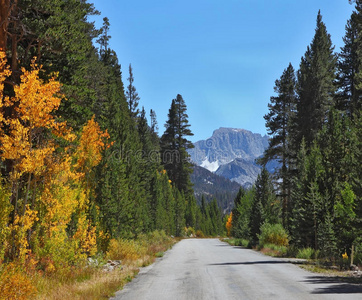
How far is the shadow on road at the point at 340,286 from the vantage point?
1019cm

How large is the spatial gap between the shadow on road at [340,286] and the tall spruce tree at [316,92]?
25.6 metres

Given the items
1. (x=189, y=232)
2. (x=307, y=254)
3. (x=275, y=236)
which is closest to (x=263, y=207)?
(x=275, y=236)

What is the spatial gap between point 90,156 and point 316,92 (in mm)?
27041

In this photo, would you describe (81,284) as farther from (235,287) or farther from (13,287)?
(235,287)

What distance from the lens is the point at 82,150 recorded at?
2152 cm

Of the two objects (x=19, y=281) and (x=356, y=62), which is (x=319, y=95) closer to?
(x=356, y=62)

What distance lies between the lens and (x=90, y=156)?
2145cm

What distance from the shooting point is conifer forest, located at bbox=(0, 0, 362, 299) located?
11.5 metres

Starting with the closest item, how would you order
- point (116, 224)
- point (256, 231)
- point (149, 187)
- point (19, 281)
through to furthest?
point (19, 281) → point (116, 224) → point (256, 231) → point (149, 187)

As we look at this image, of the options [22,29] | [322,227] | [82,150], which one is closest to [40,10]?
[22,29]

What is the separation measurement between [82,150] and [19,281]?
1436cm

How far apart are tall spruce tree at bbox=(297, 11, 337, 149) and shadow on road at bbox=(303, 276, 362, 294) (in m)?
25.6

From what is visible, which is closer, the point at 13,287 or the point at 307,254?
the point at 13,287

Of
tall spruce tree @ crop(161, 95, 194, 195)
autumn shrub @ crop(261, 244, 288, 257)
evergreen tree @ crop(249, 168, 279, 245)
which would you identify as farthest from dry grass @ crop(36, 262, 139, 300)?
tall spruce tree @ crop(161, 95, 194, 195)
